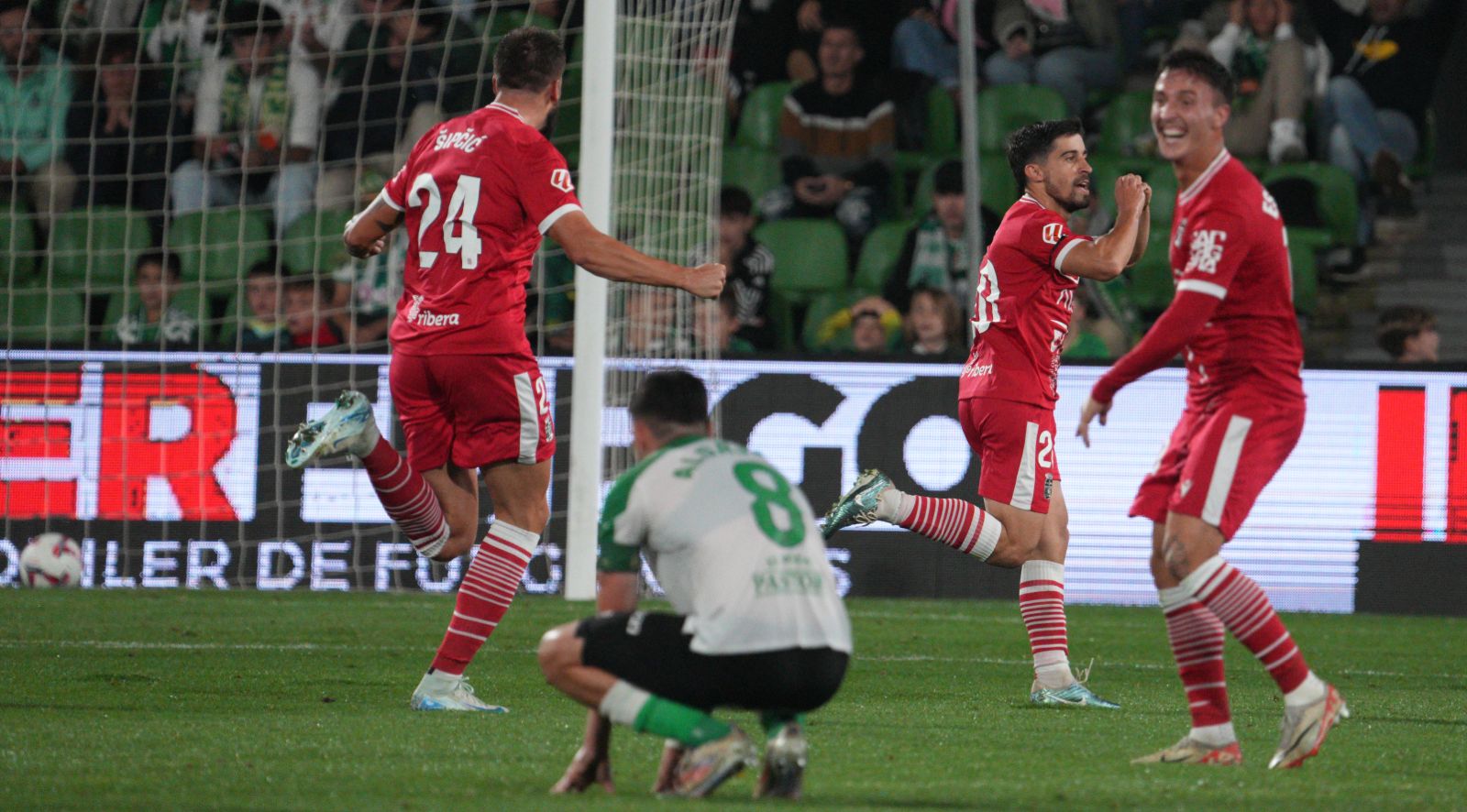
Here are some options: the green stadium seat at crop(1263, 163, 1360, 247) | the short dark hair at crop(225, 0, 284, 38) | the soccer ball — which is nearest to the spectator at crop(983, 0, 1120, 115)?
the green stadium seat at crop(1263, 163, 1360, 247)

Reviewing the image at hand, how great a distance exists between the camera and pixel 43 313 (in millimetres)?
13289

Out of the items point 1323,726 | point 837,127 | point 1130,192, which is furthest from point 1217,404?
point 837,127

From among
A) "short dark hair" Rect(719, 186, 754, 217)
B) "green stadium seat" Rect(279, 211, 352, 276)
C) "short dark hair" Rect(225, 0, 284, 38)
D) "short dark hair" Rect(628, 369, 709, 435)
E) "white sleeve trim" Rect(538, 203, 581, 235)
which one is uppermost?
"short dark hair" Rect(225, 0, 284, 38)

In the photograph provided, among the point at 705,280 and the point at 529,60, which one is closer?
the point at 705,280

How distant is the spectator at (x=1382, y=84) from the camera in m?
15.0

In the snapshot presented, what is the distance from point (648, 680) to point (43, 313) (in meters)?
10.2

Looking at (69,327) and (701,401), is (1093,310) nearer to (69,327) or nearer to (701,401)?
(69,327)

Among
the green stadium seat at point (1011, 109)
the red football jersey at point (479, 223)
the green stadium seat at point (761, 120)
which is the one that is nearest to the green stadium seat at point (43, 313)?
the green stadium seat at point (761, 120)

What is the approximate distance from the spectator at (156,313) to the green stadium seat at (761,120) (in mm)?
4558

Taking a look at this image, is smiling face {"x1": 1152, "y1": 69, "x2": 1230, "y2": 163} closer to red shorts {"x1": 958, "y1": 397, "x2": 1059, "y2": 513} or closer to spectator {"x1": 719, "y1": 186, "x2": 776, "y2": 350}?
red shorts {"x1": 958, "y1": 397, "x2": 1059, "y2": 513}

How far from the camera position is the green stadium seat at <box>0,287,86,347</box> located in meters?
12.9

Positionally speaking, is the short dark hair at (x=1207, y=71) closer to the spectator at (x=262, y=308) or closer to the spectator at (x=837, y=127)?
the spectator at (x=262, y=308)

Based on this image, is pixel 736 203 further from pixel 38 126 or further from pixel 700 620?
pixel 700 620

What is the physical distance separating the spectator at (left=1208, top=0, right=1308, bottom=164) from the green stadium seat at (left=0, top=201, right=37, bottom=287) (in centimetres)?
869
